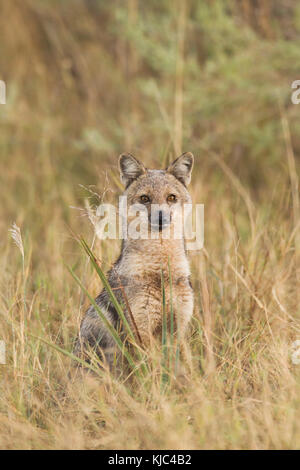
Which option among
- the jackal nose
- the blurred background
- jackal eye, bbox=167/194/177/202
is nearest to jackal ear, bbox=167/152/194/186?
jackal eye, bbox=167/194/177/202

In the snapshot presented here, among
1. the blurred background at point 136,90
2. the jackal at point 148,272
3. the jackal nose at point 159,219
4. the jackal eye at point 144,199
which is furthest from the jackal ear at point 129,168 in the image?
the blurred background at point 136,90

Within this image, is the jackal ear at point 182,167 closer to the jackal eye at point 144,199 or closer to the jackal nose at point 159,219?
the jackal eye at point 144,199

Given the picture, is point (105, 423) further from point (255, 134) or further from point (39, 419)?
point (255, 134)

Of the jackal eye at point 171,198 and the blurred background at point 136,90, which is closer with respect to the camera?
the jackal eye at point 171,198

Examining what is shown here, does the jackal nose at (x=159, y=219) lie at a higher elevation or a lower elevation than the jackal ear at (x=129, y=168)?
lower

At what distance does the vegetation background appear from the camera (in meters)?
2.85

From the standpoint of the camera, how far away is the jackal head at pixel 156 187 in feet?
11.2

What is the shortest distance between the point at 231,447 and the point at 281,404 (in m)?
0.37

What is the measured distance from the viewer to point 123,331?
10.5ft

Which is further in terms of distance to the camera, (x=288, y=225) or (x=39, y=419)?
(x=288, y=225)

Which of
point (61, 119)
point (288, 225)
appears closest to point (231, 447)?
point (288, 225)

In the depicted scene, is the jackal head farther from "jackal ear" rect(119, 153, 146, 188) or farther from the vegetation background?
the vegetation background

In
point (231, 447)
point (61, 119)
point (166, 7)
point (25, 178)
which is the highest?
point (166, 7)

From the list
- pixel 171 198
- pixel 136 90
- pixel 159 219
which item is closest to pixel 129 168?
pixel 171 198
